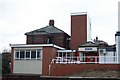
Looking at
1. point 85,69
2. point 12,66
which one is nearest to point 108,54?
point 85,69

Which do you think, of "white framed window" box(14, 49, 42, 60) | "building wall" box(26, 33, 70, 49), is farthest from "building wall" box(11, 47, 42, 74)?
"building wall" box(26, 33, 70, 49)

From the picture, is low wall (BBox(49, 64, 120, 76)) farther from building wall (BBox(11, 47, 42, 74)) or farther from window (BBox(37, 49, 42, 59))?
window (BBox(37, 49, 42, 59))

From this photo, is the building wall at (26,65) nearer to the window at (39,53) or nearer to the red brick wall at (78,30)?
the window at (39,53)

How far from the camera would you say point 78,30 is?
124ft

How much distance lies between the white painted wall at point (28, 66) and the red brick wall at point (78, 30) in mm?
8160

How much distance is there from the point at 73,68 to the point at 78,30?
426 inches

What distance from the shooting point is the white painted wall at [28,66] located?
1234 inches

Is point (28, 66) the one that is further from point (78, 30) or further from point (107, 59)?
point (78, 30)

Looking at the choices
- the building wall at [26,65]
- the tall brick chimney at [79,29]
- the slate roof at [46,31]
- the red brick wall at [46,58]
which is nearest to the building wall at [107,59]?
the red brick wall at [46,58]

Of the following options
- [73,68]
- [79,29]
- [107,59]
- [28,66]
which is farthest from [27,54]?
[107,59]

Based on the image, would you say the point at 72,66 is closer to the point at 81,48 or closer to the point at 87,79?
the point at 81,48

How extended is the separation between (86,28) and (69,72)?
443 inches

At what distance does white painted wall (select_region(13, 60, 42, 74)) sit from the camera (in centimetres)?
3134

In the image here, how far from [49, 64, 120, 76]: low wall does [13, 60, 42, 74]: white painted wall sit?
2.94 m
